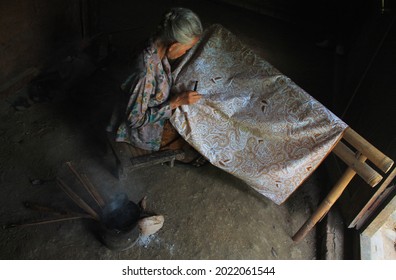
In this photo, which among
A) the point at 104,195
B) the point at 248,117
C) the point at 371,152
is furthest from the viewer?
the point at 104,195

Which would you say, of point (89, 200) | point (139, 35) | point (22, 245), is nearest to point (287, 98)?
point (89, 200)

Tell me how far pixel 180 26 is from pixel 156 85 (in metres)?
0.49

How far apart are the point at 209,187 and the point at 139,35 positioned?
2.56 metres

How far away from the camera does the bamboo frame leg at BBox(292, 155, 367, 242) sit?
2.34 meters

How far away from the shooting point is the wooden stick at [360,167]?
2.13 m

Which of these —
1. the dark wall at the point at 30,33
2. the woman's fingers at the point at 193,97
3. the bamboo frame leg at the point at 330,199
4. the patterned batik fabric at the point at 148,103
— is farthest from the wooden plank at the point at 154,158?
the dark wall at the point at 30,33

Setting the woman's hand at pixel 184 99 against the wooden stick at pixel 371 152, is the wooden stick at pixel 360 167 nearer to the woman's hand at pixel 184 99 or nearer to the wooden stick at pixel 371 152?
the wooden stick at pixel 371 152

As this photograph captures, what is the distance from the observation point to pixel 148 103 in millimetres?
2469

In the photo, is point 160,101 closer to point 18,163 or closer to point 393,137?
point 18,163

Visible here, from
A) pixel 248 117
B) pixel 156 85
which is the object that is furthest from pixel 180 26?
pixel 248 117

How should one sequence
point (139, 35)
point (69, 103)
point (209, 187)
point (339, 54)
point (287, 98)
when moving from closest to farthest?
1. point (287, 98)
2. point (209, 187)
3. point (69, 103)
4. point (139, 35)
5. point (339, 54)

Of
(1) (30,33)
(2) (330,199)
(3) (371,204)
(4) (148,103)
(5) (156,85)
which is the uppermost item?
(5) (156,85)

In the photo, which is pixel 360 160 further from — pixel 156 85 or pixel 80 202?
pixel 80 202

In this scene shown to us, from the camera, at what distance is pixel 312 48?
5.57m
